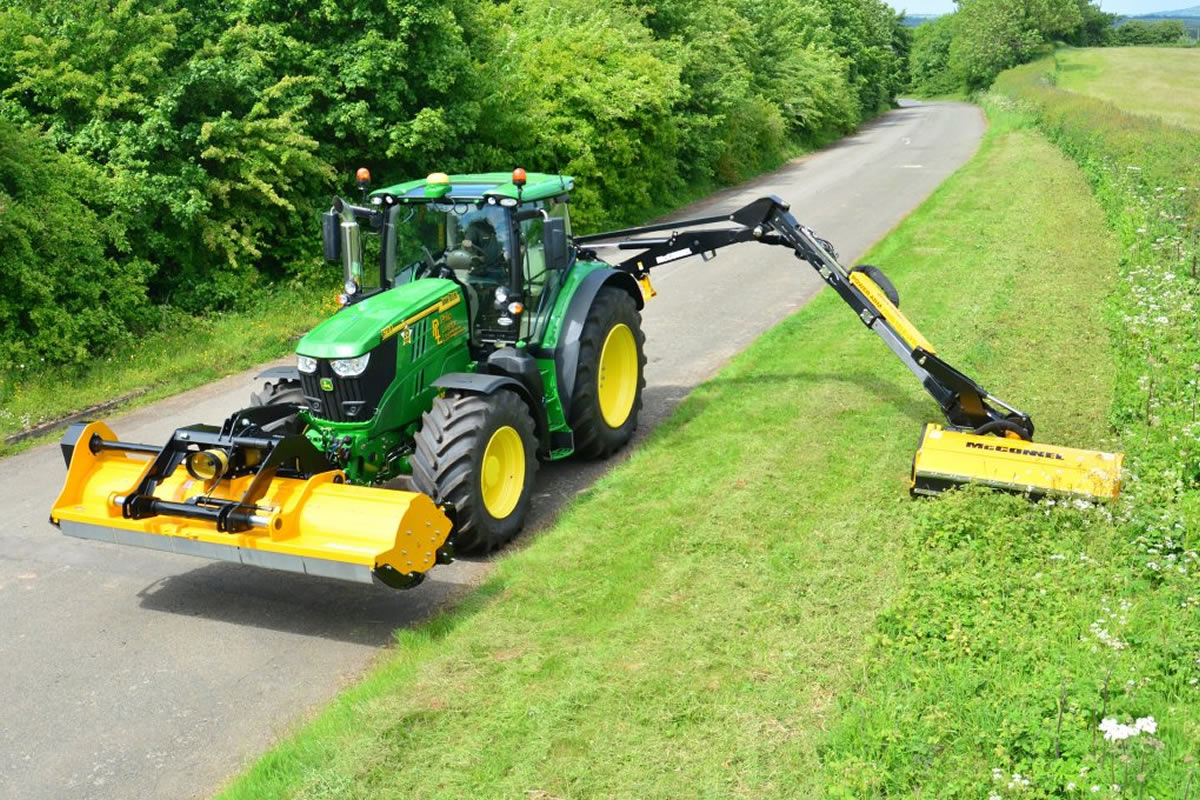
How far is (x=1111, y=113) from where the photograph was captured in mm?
32062

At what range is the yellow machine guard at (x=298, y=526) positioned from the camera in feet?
21.6

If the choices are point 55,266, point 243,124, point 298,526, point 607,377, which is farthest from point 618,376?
point 243,124

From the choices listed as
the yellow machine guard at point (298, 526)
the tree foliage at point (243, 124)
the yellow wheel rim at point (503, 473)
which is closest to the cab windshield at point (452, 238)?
the yellow wheel rim at point (503, 473)

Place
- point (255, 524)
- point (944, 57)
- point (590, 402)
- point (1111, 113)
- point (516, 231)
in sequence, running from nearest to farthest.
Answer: point (255, 524)
point (516, 231)
point (590, 402)
point (1111, 113)
point (944, 57)

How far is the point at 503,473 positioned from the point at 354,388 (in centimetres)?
130

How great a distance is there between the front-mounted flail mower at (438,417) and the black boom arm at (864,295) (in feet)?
0.07

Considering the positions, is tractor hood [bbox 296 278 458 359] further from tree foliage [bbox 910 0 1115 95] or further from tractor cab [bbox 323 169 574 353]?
tree foliage [bbox 910 0 1115 95]

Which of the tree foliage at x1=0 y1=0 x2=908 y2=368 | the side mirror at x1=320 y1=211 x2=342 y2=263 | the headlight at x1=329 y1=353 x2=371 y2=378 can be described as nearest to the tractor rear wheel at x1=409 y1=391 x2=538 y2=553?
the headlight at x1=329 y1=353 x2=371 y2=378

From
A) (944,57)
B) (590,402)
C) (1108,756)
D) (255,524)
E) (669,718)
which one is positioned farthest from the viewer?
(944,57)

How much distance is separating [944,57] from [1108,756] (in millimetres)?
102932

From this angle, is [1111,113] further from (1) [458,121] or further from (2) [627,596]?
(2) [627,596]

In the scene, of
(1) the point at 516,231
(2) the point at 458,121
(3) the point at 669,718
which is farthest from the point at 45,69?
(3) the point at 669,718

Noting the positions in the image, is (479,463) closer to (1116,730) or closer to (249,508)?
(249,508)

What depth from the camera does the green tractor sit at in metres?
7.64
